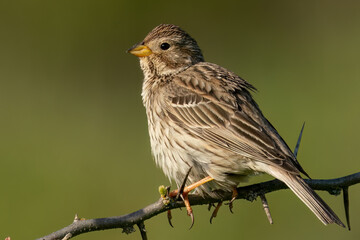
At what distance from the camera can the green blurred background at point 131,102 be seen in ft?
Result: 31.1

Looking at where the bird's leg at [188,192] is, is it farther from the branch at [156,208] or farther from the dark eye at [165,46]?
the dark eye at [165,46]

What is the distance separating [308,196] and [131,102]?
274 inches

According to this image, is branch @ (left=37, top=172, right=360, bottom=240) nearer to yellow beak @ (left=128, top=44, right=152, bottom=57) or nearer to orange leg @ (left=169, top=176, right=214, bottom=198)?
orange leg @ (left=169, top=176, right=214, bottom=198)

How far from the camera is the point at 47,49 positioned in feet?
44.1

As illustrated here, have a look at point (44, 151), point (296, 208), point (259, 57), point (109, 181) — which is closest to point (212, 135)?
point (296, 208)

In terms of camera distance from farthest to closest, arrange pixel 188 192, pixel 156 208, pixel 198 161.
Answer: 1. pixel 198 161
2. pixel 188 192
3. pixel 156 208

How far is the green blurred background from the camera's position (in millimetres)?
9469

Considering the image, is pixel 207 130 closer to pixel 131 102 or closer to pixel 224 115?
pixel 224 115

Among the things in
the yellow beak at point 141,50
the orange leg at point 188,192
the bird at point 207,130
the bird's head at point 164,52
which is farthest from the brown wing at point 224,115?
the yellow beak at point 141,50

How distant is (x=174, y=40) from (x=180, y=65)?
0.23 metres

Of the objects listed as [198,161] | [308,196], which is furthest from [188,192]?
[308,196]

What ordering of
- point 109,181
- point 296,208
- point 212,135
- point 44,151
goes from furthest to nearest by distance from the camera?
point 44,151, point 109,181, point 296,208, point 212,135

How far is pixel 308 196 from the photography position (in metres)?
5.65

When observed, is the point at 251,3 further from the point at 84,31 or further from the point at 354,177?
the point at 354,177
